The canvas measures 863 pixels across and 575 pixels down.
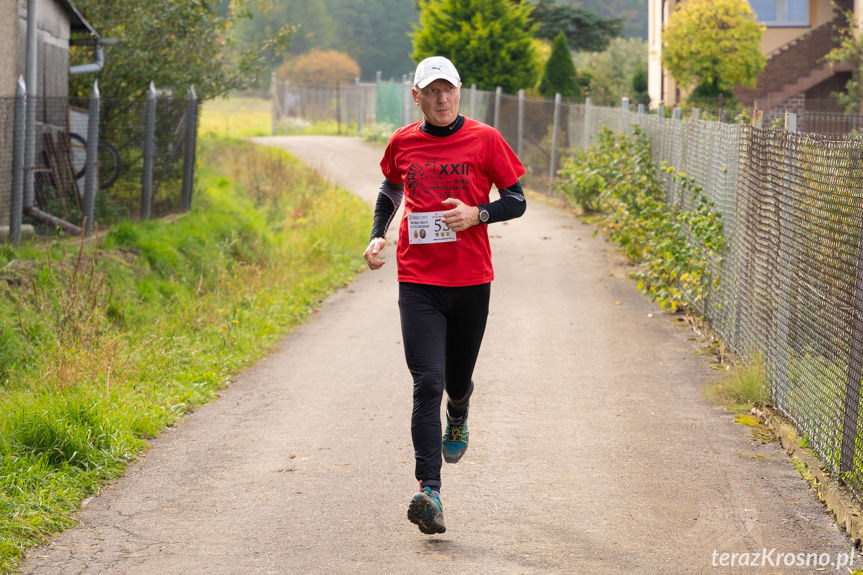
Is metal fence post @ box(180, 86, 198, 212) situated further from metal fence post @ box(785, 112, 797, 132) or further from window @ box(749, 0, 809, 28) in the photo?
window @ box(749, 0, 809, 28)

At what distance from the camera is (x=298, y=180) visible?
69.8ft

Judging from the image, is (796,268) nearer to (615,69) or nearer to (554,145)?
(554,145)

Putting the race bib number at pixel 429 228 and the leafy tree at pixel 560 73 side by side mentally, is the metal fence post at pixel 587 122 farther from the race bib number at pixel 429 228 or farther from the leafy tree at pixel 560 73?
the race bib number at pixel 429 228

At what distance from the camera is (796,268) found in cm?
632

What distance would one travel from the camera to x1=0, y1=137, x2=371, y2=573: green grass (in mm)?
5574

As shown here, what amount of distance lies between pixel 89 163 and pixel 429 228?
8.00 meters

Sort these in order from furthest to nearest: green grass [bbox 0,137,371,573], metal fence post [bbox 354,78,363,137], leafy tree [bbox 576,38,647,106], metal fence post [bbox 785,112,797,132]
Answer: metal fence post [bbox 354,78,363,137]
leafy tree [bbox 576,38,647,106]
metal fence post [bbox 785,112,797,132]
green grass [bbox 0,137,371,573]

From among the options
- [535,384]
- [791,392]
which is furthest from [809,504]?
[535,384]

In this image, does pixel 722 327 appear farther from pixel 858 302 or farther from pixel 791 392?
pixel 858 302

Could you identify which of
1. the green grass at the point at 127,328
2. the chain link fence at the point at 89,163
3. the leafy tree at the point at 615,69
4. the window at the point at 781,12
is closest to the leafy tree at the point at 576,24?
the leafy tree at the point at 615,69

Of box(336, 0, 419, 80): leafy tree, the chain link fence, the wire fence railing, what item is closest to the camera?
the wire fence railing

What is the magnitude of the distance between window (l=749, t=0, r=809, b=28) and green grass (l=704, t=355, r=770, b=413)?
29.0 m

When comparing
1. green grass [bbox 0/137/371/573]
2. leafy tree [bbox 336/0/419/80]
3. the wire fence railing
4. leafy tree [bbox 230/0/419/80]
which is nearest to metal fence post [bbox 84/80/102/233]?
green grass [bbox 0/137/371/573]

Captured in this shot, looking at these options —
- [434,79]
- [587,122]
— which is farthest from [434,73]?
[587,122]
